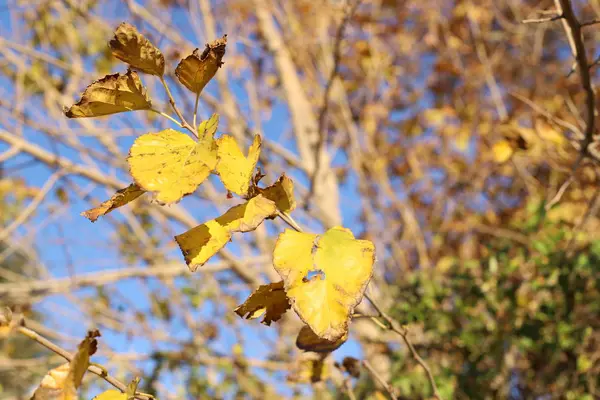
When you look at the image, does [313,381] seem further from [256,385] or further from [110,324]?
[110,324]

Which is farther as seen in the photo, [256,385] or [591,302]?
[256,385]

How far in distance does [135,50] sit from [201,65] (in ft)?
0.22

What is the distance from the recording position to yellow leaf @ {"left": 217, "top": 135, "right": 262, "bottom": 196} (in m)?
0.49

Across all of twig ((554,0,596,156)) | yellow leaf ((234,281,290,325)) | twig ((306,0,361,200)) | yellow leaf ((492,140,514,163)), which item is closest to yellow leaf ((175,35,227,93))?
yellow leaf ((234,281,290,325))

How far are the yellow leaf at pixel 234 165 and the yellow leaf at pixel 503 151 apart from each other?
83 cm

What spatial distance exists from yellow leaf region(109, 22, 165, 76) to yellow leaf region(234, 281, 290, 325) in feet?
0.91

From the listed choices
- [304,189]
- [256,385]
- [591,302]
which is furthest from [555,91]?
[256,385]

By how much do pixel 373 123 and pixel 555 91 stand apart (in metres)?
1.27

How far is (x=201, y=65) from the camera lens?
513 millimetres

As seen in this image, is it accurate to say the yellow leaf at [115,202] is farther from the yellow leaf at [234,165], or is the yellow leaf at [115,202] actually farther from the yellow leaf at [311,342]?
the yellow leaf at [311,342]

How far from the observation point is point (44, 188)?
5.18 feet

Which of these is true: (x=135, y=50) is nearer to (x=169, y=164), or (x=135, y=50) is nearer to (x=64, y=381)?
(x=169, y=164)

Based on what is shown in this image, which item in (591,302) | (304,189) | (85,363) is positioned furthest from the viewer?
(304,189)

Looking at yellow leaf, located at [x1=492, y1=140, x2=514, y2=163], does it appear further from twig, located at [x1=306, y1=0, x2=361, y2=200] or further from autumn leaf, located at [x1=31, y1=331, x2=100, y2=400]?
autumn leaf, located at [x1=31, y1=331, x2=100, y2=400]
